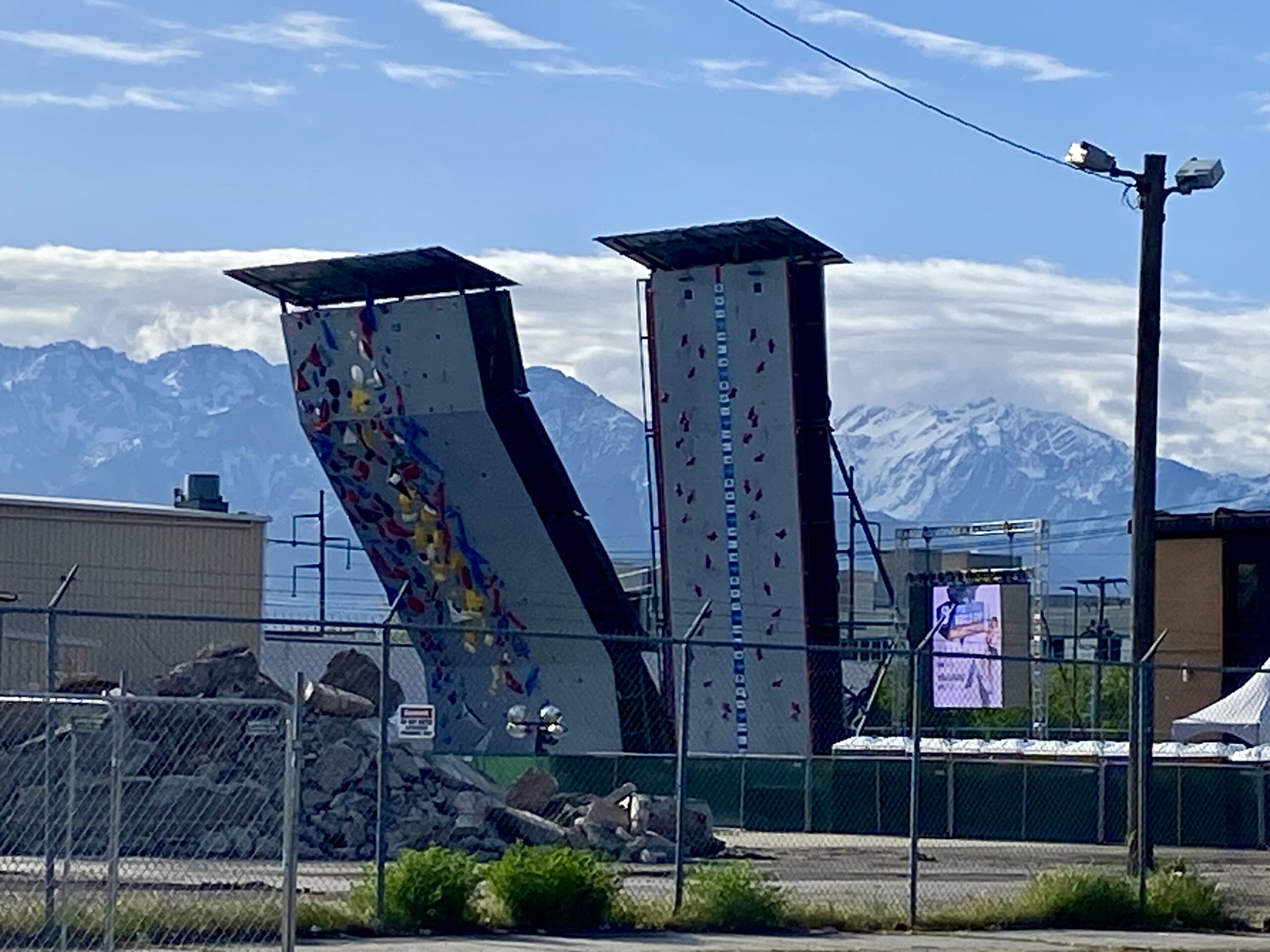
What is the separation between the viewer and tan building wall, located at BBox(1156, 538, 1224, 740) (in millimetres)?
62656

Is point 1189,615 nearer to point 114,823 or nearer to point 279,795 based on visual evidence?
point 279,795

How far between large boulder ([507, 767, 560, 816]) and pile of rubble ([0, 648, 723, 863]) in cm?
2

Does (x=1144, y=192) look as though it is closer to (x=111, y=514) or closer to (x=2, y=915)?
(x=2, y=915)

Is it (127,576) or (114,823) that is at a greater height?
(127,576)

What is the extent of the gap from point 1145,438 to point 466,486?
29.0 meters

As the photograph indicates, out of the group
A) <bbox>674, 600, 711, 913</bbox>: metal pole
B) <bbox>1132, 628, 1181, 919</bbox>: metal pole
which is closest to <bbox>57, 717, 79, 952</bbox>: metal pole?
<bbox>674, 600, 711, 913</bbox>: metal pole

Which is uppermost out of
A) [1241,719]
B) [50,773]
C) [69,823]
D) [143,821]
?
[50,773]

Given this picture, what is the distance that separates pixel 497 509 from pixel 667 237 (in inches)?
297

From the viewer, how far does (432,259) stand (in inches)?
1880

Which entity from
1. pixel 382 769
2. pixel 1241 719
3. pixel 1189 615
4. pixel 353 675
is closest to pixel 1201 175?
pixel 382 769

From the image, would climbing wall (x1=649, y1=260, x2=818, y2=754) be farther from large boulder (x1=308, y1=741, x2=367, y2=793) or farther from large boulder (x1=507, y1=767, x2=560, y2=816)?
large boulder (x1=308, y1=741, x2=367, y2=793)

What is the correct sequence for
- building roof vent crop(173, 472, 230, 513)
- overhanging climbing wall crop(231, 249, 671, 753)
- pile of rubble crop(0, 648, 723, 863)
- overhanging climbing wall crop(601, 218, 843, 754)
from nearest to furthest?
pile of rubble crop(0, 648, 723, 863)
overhanging climbing wall crop(601, 218, 843, 754)
overhanging climbing wall crop(231, 249, 671, 753)
building roof vent crop(173, 472, 230, 513)

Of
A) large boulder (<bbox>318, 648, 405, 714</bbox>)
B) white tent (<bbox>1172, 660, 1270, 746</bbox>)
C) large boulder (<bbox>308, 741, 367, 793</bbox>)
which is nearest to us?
large boulder (<bbox>308, 741, 367, 793</bbox>)

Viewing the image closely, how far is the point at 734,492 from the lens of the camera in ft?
153
